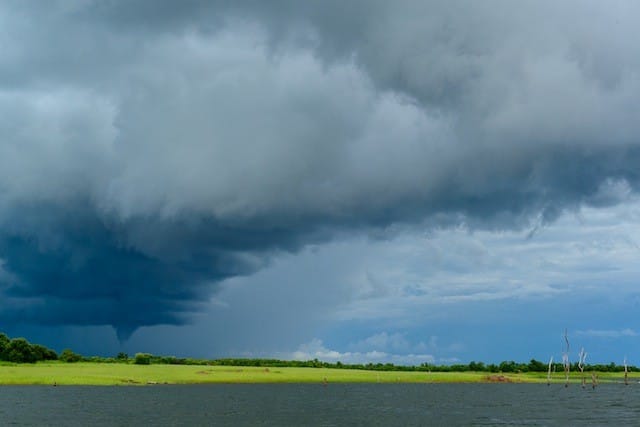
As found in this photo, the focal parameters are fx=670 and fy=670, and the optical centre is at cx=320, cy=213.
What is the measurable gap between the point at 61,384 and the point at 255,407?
80665mm

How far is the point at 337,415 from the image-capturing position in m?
97.6

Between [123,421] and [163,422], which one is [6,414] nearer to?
[123,421]

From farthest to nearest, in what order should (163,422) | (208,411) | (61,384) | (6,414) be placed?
(61,384)
(208,411)
(6,414)
(163,422)

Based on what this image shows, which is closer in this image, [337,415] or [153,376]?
[337,415]

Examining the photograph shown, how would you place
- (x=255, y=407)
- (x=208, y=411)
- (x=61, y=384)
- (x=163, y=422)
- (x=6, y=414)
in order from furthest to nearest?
(x=61, y=384), (x=255, y=407), (x=208, y=411), (x=6, y=414), (x=163, y=422)

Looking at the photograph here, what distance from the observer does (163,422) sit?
84.1m

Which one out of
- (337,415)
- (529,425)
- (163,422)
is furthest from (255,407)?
(529,425)

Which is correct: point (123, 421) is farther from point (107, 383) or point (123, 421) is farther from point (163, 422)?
point (107, 383)

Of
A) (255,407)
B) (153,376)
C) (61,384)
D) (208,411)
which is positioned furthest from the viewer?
(153,376)

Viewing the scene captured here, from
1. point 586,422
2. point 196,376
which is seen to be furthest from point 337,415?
point 196,376

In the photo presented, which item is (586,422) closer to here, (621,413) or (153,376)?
(621,413)

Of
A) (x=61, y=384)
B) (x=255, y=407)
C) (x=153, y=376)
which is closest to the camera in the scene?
(x=255, y=407)

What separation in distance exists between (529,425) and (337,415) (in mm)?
27274

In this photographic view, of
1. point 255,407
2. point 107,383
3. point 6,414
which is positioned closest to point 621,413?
point 255,407
